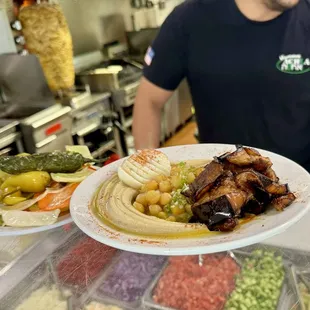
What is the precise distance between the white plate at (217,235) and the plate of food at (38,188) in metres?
0.09

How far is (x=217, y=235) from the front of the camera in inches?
33.0

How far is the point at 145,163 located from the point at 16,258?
447mm

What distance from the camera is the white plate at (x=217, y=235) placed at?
79cm

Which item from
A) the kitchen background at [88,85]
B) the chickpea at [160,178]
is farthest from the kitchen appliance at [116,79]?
the chickpea at [160,178]

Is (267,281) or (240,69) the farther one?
(240,69)

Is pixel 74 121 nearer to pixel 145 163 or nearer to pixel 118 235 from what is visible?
pixel 145 163

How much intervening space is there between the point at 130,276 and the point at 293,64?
1.26m

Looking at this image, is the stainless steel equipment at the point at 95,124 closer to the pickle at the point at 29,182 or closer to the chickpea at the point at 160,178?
the pickle at the point at 29,182

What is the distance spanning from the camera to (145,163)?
111 cm

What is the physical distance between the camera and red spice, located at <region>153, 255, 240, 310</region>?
92 centimetres

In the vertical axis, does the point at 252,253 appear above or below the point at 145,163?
below

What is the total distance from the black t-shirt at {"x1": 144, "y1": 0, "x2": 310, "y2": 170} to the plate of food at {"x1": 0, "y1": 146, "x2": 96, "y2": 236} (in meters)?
0.87

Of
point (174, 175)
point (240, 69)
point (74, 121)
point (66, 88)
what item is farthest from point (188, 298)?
point (66, 88)

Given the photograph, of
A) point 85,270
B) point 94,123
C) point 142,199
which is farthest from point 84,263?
point 94,123
